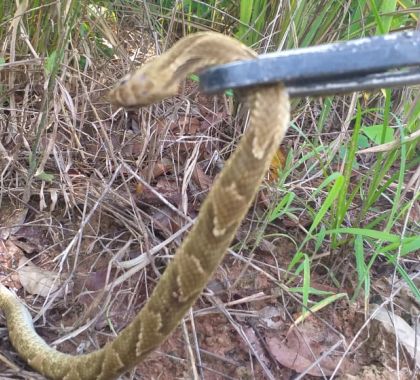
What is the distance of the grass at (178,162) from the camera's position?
5.80ft

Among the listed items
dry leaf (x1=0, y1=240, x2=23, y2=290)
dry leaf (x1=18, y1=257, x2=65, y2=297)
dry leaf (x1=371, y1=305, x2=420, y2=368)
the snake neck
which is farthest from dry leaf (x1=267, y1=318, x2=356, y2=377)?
the snake neck

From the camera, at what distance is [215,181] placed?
1.07 m

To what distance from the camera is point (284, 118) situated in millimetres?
864

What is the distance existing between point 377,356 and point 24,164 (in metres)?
1.32

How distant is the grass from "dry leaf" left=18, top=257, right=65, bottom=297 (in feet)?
0.15

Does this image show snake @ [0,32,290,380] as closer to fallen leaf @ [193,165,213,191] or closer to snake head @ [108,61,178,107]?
snake head @ [108,61,178,107]

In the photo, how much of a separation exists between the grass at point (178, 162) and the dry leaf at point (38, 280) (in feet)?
0.15

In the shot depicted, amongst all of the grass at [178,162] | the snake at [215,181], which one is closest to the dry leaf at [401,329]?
the grass at [178,162]

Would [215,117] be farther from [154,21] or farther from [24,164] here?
[24,164]

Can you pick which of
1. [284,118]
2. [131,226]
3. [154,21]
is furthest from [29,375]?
[154,21]

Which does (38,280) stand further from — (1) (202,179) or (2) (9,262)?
(1) (202,179)

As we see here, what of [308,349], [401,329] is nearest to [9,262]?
[308,349]

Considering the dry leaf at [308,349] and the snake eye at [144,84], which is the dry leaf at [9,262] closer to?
the dry leaf at [308,349]

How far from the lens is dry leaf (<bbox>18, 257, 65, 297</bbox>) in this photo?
177 centimetres
